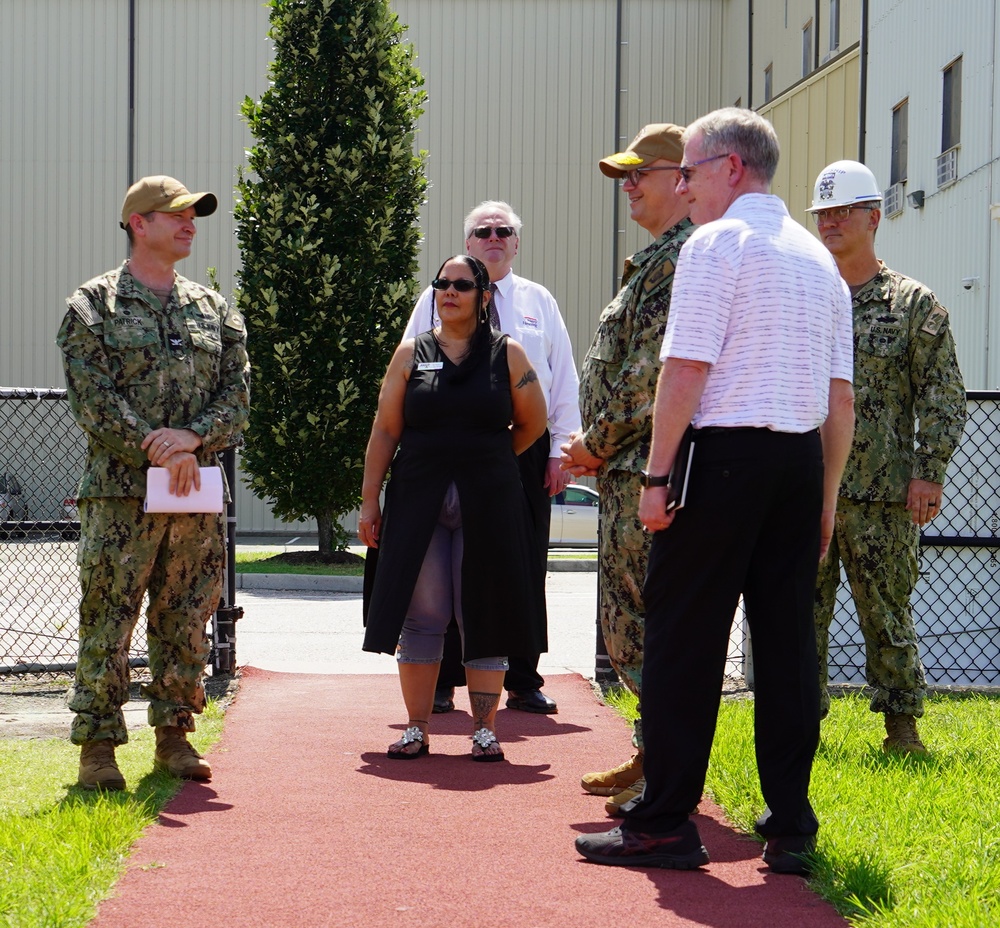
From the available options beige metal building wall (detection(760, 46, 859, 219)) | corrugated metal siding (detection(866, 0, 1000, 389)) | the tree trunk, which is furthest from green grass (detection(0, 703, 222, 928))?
beige metal building wall (detection(760, 46, 859, 219))

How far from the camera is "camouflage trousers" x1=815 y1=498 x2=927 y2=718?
5453 mm

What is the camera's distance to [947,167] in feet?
57.7

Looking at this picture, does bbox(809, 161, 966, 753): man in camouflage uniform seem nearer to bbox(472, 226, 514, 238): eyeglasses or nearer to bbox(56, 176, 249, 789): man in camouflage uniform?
bbox(472, 226, 514, 238): eyeglasses

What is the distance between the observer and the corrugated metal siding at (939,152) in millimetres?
15977

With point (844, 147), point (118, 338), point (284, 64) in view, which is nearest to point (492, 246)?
point (118, 338)

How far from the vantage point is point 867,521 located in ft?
17.9

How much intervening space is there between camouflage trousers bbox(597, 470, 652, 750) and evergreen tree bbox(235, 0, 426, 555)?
11615mm

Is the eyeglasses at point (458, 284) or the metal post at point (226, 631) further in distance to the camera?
the metal post at point (226, 631)

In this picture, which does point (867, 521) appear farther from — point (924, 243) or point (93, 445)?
point (924, 243)

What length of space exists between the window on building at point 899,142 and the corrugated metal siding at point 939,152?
4.4 inches

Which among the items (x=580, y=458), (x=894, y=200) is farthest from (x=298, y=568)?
(x=580, y=458)

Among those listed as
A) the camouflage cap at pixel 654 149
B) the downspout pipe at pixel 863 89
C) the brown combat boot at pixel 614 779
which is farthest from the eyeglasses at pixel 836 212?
the downspout pipe at pixel 863 89

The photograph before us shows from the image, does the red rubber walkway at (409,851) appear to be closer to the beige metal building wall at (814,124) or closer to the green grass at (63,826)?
the green grass at (63,826)

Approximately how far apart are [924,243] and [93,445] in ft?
51.4
